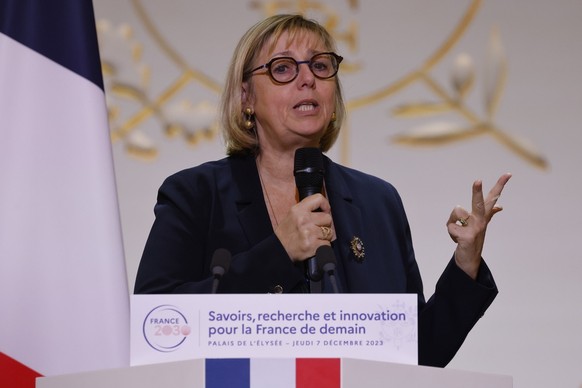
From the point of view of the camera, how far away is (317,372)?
1.68m

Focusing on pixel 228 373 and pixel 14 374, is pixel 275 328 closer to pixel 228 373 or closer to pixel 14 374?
pixel 228 373

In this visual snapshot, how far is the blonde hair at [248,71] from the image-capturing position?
9.37 feet

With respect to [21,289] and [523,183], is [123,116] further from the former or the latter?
[523,183]

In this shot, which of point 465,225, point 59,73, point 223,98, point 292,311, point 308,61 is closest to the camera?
point 292,311

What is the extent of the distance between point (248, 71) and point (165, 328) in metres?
1.27

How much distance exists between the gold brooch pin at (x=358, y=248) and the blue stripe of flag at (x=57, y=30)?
110 cm

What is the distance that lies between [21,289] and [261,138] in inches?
35.2

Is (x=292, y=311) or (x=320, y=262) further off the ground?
(x=320, y=262)

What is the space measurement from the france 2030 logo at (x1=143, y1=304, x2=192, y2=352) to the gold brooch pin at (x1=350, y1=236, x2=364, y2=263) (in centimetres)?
99

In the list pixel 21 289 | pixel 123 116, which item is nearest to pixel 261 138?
pixel 21 289

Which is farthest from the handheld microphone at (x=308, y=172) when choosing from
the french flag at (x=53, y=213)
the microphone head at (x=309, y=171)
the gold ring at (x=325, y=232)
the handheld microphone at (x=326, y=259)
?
the french flag at (x=53, y=213)

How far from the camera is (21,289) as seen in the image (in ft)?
9.84

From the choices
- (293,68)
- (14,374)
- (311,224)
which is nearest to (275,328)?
(311,224)

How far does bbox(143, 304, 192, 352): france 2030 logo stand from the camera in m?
1.81
